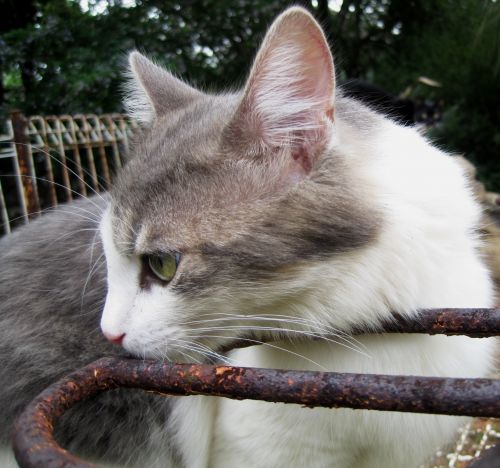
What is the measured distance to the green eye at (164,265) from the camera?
3.58 ft

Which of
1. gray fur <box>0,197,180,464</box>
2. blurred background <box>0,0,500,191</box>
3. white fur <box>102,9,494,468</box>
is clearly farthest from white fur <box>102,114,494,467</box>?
blurred background <box>0,0,500,191</box>

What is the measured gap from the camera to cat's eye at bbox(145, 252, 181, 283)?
3.58ft

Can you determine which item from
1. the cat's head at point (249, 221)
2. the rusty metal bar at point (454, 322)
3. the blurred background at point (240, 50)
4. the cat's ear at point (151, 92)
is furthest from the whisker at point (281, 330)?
the blurred background at point (240, 50)

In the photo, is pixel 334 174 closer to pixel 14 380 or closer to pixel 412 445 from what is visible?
pixel 412 445

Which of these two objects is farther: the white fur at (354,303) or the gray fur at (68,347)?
the gray fur at (68,347)

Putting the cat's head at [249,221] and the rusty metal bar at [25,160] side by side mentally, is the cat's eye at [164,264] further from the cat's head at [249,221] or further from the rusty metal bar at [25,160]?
the rusty metal bar at [25,160]

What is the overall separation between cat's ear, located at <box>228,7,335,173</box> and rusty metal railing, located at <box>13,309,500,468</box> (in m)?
0.48

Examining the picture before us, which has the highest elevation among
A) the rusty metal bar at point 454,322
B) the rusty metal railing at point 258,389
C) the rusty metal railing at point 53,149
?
the rusty metal railing at point 258,389

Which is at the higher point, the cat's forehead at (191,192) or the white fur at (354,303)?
the cat's forehead at (191,192)

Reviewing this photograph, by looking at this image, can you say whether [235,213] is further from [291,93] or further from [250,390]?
[250,390]

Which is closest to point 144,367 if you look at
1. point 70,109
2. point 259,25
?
point 70,109

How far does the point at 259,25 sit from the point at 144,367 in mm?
6464

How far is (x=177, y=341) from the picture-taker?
43.1 inches

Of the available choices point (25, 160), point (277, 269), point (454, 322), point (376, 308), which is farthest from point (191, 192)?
point (25, 160)
